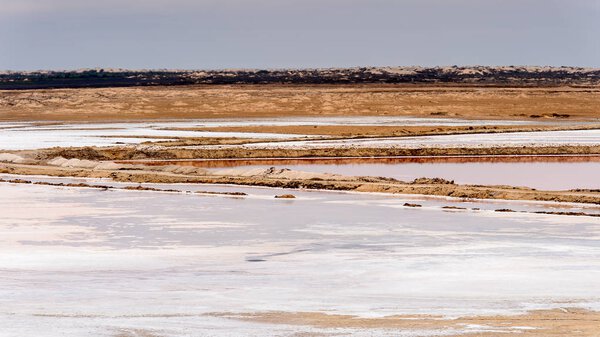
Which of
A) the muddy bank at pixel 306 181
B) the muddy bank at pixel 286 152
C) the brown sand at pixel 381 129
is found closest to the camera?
the muddy bank at pixel 306 181

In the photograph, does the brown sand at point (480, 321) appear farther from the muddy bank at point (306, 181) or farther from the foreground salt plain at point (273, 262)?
the muddy bank at point (306, 181)

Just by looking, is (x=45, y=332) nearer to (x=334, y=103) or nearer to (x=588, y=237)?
(x=588, y=237)

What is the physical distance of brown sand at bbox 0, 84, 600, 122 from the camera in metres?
56.5

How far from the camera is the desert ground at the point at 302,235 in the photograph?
11047 mm

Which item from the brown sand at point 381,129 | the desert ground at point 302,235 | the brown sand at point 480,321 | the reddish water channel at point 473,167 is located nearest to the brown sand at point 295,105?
the brown sand at point 381,129

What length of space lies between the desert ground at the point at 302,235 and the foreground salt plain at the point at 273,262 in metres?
0.04

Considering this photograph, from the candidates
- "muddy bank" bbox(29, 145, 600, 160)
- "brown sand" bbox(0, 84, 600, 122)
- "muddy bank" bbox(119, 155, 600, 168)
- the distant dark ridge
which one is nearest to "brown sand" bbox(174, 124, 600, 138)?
"muddy bank" bbox(29, 145, 600, 160)

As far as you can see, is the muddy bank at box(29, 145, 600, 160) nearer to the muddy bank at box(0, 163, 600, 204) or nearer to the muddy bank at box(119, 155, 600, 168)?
the muddy bank at box(119, 155, 600, 168)

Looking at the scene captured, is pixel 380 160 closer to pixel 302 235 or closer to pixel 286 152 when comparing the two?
pixel 286 152

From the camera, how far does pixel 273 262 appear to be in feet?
46.4

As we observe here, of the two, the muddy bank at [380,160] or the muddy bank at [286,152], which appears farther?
the muddy bank at [286,152]

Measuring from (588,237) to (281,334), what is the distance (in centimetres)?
702

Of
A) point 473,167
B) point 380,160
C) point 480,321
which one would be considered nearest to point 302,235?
point 480,321

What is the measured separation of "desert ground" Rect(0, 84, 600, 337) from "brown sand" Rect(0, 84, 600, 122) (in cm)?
1794
